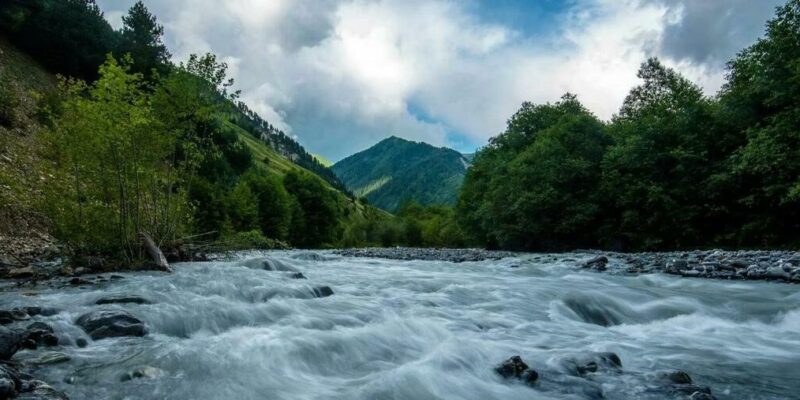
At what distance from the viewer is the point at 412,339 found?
727 centimetres

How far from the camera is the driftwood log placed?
1467cm

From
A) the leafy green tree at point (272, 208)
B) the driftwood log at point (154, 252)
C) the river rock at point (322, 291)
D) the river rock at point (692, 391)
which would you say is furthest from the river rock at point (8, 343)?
the leafy green tree at point (272, 208)

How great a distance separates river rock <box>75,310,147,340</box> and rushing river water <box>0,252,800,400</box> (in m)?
0.16

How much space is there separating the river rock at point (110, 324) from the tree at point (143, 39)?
62604 millimetres

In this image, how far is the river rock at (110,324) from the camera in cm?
629

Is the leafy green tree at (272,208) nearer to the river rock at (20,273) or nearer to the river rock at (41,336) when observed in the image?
the river rock at (20,273)

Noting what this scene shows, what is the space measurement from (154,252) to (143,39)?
63100mm

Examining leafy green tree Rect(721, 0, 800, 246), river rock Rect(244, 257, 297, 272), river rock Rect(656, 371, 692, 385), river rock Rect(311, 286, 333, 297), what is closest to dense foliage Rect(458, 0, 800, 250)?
leafy green tree Rect(721, 0, 800, 246)

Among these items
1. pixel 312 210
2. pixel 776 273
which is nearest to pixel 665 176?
pixel 776 273

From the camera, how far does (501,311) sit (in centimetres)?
1009

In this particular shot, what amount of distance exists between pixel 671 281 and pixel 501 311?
8383mm

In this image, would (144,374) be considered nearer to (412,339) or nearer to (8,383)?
(8,383)

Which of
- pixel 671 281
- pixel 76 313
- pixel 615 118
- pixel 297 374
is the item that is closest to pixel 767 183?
pixel 671 281

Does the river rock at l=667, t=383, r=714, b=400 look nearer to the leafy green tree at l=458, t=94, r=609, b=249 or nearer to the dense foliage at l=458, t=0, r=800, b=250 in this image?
the dense foliage at l=458, t=0, r=800, b=250
